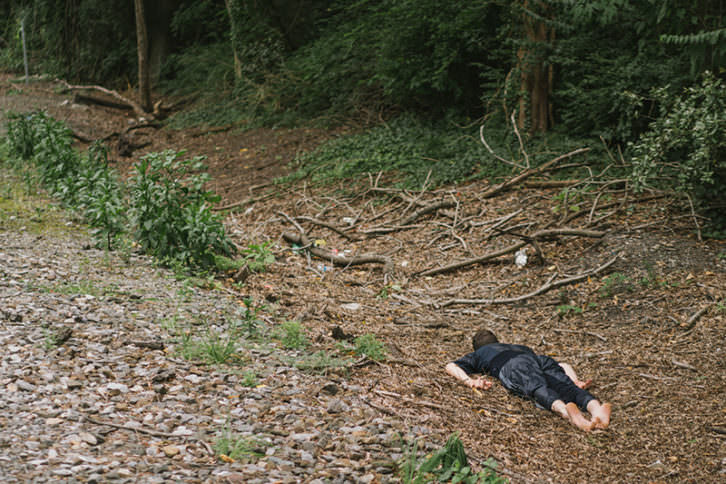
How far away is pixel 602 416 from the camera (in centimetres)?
399

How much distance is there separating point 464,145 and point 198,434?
810 cm

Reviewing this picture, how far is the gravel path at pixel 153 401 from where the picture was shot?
9.07 ft

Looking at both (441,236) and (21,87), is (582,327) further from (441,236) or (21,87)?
→ (21,87)

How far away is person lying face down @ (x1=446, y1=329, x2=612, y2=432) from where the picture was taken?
405 cm

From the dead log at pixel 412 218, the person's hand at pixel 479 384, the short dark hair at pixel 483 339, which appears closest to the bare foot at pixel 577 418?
the person's hand at pixel 479 384

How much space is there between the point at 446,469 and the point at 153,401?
163 cm

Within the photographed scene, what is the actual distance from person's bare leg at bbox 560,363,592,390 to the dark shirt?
29 cm

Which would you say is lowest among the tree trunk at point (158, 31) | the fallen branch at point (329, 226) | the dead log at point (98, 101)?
the fallen branch at point (329, 226)

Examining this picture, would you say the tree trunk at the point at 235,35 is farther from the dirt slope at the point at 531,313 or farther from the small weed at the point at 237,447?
the small weed at the point at 237,447

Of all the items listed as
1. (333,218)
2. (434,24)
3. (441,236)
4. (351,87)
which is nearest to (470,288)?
(441,236)

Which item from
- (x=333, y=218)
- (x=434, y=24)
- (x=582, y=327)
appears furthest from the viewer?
(x=434, y=24)

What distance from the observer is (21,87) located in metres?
19.9

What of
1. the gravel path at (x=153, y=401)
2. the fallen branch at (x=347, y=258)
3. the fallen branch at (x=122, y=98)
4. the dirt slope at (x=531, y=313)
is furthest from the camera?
the fallen branch at (x=122, y=98)

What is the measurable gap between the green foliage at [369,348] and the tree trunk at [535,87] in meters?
6.63
